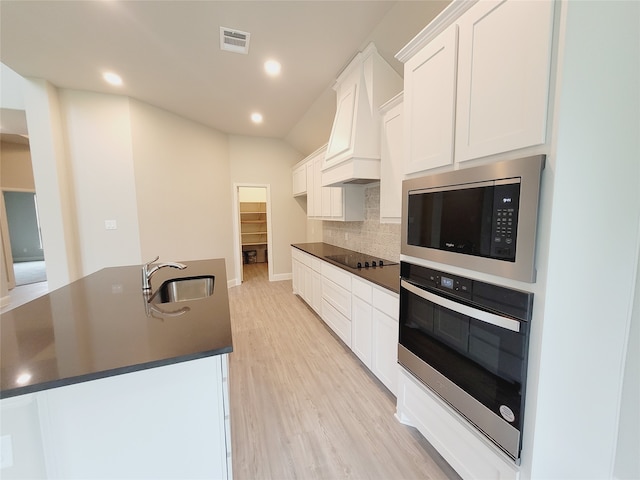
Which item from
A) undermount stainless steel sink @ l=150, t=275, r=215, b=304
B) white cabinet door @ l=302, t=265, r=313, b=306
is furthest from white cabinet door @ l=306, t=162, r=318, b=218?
undermount stainless steel sink @ l=150, t=275, r=215, b=304

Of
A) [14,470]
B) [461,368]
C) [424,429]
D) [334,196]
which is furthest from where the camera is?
[334,196]

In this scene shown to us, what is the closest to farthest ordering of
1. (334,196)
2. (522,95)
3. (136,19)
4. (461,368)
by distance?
1. (522,95)
2. (461,368)
3. (136,19)
4. (334,196)

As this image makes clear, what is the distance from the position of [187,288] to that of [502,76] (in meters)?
2.38

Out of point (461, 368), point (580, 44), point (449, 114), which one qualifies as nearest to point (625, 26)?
point (580, 44)

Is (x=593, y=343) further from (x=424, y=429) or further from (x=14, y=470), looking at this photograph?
(x=14, y=470)

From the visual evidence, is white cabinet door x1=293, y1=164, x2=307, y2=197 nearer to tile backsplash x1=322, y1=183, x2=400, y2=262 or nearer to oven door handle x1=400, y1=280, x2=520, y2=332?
tile backsplash x1=322, y1=183, x2=400, y2=262

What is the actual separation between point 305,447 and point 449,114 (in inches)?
82.1

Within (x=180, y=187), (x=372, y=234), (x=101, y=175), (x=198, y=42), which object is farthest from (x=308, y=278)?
(x=101, y=175)

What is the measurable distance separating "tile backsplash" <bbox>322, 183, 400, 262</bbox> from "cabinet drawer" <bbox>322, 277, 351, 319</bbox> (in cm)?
70

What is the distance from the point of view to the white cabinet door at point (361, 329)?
7.13ft

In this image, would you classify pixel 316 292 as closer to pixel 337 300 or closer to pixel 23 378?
pixel 337 300

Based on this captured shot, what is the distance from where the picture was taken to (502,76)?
→ 1004mm

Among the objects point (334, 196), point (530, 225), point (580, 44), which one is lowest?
point (530, 225)

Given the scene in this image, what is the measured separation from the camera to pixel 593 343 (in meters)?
1.01
